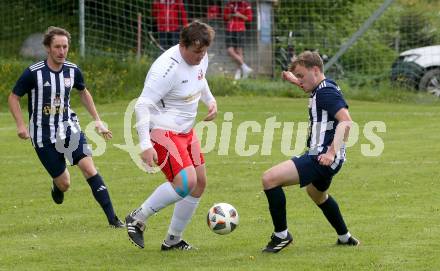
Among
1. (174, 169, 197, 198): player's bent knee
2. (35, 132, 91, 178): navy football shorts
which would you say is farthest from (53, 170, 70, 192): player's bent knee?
(174, 169, 197, 198): player's bent knee

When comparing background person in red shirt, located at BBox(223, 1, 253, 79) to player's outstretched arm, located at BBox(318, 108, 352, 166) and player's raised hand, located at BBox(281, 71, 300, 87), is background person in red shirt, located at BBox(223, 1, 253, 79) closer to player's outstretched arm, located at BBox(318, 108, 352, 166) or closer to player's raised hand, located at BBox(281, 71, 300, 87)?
player's raised hand, located at BBox(281, 71, 300, 87)

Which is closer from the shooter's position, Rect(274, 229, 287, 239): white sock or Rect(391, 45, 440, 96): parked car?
Rect(274, 229, 287, 239): white sock

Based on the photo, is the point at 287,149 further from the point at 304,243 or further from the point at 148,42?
the point at 148,42

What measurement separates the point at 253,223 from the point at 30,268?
8.56 ft

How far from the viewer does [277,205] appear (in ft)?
27.0

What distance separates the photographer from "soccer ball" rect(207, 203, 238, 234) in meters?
8.61

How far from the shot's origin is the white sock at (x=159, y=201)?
8.36 metres

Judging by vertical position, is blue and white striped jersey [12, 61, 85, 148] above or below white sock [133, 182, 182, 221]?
above

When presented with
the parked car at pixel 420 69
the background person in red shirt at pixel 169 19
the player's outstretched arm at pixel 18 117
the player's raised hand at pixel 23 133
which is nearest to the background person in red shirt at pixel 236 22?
the background person in red shirt at pixel 169 19

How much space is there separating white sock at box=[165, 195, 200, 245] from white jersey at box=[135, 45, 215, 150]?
583 millimetres

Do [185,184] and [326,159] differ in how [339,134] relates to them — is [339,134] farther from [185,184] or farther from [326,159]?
[185,184]

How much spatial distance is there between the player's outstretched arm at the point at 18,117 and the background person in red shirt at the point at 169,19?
13.0 meters

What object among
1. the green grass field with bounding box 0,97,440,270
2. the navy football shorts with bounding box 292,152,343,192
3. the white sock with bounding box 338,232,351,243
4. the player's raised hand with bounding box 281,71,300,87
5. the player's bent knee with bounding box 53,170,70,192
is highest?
the player's raised hand with bounding box 281,71,300,87

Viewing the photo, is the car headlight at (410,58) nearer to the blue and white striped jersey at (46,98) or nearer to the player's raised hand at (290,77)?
the blue and white striped jersey at (46,98)
